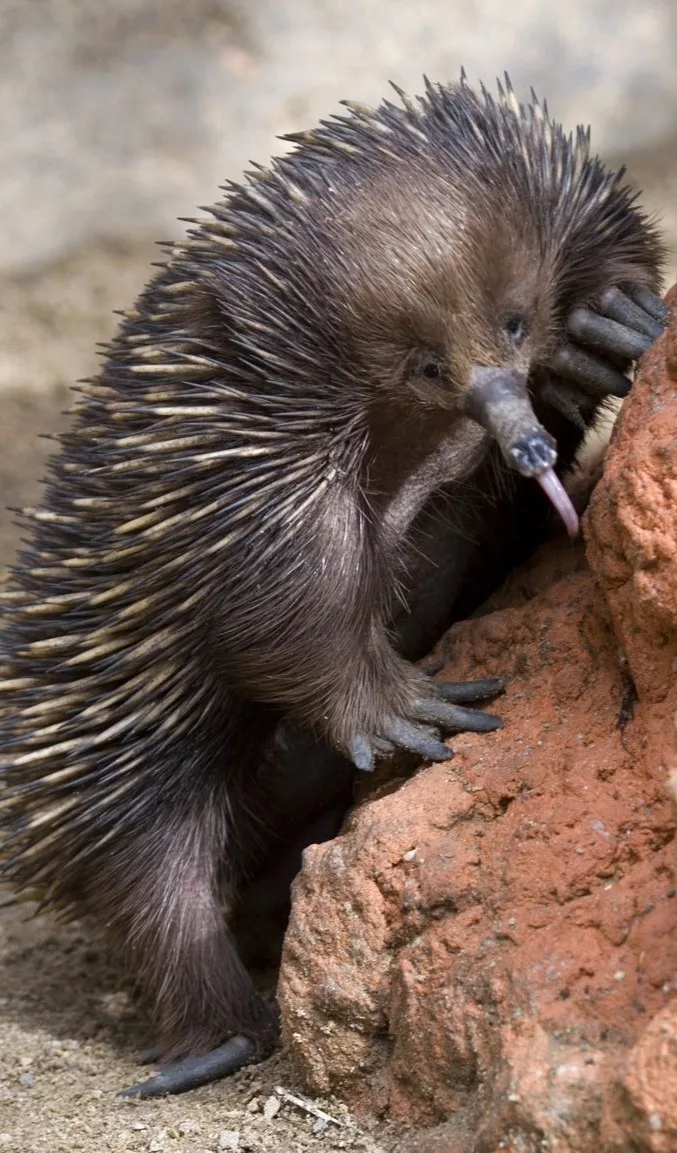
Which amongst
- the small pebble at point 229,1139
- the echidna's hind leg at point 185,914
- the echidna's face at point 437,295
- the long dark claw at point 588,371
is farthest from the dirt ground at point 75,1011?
the long dark claw at point 588,371

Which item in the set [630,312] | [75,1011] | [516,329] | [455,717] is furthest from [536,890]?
[75,1011]

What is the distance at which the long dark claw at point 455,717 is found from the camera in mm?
3027

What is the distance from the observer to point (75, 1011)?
13.2 feet

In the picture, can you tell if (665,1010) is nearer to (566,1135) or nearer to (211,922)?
(566,1135)

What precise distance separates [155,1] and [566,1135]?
5849mm

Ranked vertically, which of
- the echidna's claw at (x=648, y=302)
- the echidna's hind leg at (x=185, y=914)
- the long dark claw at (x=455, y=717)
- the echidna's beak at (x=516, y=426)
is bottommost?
the echidna's hind leg at (x=185, y=914)

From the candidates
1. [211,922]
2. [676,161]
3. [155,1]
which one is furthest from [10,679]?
[676,161]

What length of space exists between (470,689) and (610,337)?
87cm

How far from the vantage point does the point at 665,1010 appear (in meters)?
1.97

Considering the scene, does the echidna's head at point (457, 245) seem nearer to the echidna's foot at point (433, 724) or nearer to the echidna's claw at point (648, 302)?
the echidna's claw at point (648, 302)

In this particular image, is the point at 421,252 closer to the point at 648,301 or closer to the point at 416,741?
the point at 648,301

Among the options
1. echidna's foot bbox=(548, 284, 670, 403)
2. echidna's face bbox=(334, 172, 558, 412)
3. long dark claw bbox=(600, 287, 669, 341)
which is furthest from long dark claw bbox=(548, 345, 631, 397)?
echidna's face bbox=(334, 172, 558, 412)

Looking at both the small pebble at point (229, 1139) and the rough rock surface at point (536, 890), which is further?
the small pebble at point (229, 1139)

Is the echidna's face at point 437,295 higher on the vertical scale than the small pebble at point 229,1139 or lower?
higher
